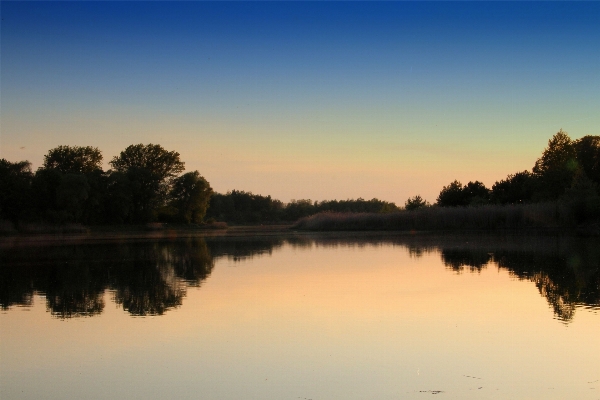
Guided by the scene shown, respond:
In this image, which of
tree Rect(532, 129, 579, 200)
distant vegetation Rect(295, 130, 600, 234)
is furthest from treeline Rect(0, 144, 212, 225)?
tree Rect(532, 129, 579, 200)

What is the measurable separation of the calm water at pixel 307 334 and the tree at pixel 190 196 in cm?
5501

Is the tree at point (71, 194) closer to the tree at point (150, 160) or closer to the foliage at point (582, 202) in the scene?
the tree at point (150, 160)

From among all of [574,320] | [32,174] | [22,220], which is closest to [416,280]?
[574,320]

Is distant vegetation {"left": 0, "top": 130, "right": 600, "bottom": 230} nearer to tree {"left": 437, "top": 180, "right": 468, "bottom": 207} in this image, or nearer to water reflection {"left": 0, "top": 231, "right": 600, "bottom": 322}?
tree {"left": 437, "top": 180, "right": 468, "bottom": 207}

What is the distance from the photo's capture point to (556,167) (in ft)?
212

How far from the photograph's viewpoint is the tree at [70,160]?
71.9 meters

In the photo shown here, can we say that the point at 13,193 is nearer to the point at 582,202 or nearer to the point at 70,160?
the point at 70,160

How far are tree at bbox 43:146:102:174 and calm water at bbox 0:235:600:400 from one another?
5736 centimetres

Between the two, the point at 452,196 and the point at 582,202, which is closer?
the point at 582,202

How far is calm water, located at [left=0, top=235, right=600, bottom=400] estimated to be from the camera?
Answer: 23.5 feet

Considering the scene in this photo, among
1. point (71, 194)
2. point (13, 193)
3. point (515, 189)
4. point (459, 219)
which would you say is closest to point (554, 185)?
point (515, 189)

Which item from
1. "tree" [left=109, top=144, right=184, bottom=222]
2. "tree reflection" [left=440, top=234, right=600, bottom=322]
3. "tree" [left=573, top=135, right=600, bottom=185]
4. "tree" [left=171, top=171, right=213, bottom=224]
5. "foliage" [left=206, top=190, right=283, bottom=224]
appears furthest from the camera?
"foliage" [left=206, top=190, right=283, bottom=224]

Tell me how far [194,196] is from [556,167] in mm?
39383

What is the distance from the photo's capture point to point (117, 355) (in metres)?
8.65
